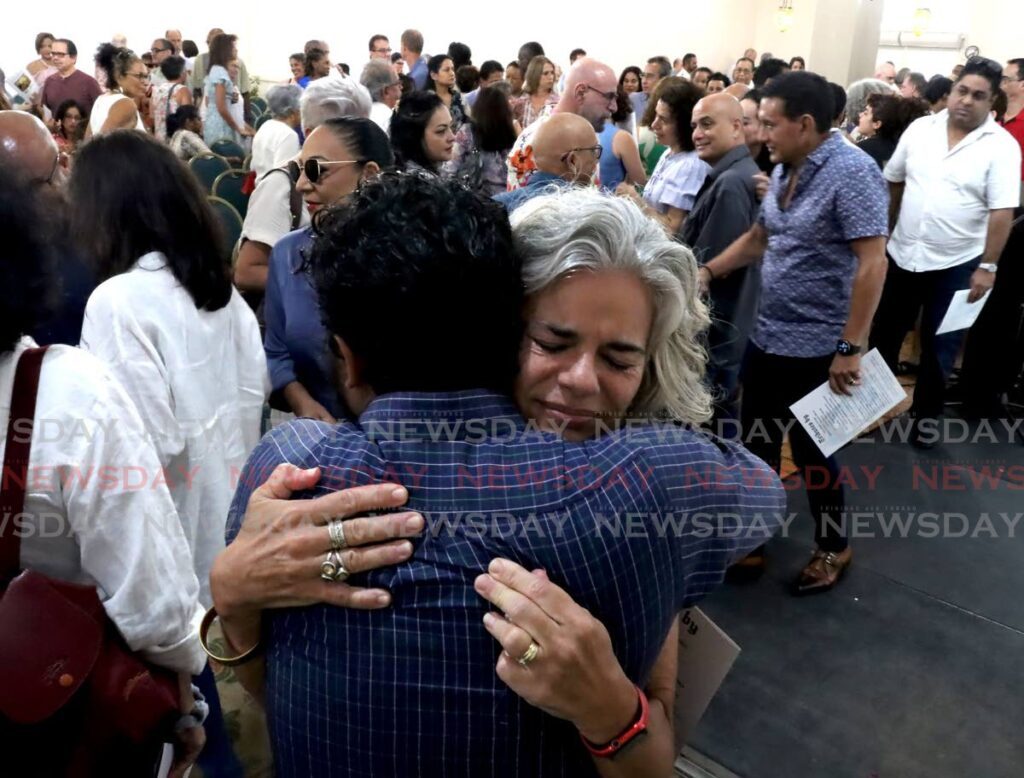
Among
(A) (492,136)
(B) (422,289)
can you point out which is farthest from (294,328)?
(A) (492,136)

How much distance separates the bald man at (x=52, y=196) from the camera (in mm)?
1688

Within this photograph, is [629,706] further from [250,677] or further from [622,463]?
[250,677]

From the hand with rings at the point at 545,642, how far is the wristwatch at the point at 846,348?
6.47 feet

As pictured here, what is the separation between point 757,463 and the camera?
85cm

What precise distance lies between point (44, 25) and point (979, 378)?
35.9 ft

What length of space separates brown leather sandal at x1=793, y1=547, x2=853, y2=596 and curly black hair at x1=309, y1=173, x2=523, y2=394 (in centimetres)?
222

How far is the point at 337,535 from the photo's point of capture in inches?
27.5

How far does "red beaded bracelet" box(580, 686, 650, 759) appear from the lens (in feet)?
2.36

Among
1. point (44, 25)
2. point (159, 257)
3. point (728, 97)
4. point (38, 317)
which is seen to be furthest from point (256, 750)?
point (44, 25)

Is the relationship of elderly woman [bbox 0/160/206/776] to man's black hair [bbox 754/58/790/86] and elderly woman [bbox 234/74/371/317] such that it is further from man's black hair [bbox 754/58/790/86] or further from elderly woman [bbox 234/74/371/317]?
man's black hair [bbox 754/58/790/86]

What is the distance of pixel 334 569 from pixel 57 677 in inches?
16.8

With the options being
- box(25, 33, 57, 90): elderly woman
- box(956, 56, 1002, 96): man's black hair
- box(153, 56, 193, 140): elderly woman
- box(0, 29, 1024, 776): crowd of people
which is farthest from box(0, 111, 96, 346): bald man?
box(25, 33, 57, 90): elderly woman

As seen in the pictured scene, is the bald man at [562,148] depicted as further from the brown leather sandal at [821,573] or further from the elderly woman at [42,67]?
the elderly woman at [42,67]

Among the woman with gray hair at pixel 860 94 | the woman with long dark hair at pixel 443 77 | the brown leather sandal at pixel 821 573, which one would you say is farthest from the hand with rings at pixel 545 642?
the woman with long dark hair at pixel 443 77
